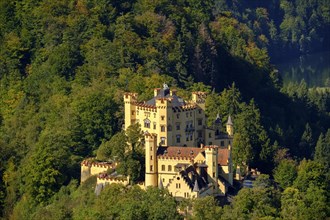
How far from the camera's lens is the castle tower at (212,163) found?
8281 centimetres

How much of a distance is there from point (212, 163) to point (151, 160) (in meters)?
3.52

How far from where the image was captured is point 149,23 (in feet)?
395

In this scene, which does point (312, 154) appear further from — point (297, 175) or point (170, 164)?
point (170, 164)

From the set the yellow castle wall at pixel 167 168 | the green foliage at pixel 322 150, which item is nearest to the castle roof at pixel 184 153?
the yellow castle wall at pixel 167 168

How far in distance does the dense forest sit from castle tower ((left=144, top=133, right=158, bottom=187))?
35.3 inches

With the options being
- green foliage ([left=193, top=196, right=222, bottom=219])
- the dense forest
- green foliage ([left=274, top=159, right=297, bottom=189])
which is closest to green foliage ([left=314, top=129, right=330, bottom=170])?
the dense forest

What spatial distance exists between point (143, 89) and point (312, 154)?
19.3m

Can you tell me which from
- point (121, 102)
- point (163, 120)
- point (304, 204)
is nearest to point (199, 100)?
point (163, 120)

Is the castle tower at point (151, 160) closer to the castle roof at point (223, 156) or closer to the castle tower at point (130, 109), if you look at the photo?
the castle roof at point (223, 156)

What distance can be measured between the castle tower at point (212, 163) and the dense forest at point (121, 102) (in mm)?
1678

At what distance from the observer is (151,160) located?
274 feet

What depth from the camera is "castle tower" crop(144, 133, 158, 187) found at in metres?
83.4

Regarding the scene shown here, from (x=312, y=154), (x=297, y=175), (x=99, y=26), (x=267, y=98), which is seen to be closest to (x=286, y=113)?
(x=267, y=98)

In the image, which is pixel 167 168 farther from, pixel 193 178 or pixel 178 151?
pixel 193 178
